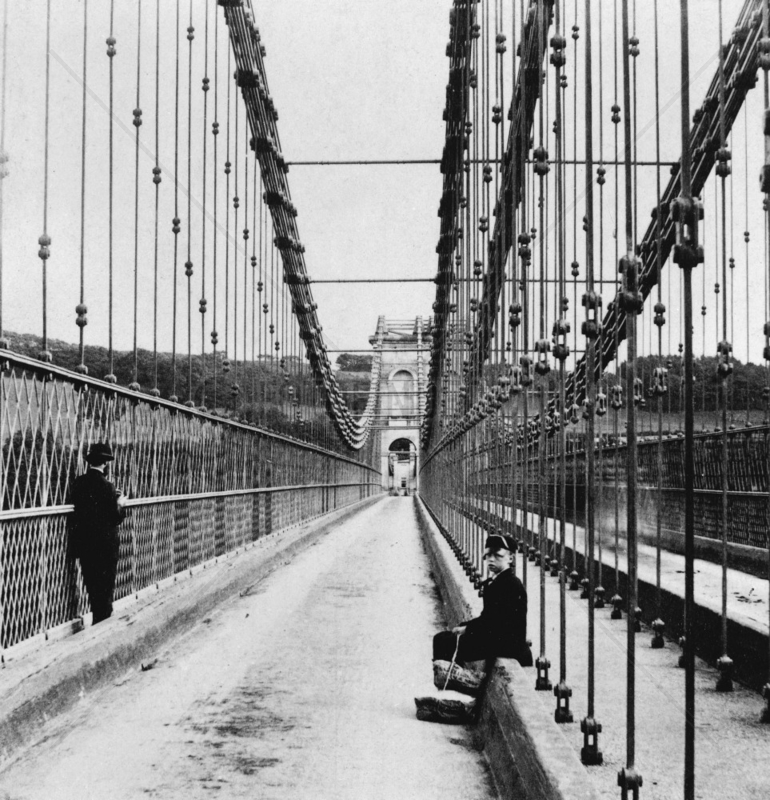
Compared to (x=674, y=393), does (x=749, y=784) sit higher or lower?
lower

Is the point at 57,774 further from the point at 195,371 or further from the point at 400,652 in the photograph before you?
the point at 195,371

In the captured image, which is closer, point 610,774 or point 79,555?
point 610,774

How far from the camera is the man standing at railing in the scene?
4.66 metres

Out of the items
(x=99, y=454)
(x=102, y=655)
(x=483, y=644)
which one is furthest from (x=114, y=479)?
(x=483, y=644)

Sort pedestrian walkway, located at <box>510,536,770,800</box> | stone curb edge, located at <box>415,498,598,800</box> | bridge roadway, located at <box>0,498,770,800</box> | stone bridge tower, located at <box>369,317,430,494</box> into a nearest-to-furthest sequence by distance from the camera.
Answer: stone curb edge, located at <box>415,498,598,800</box> → pedestrian walkway, located at <box>510,536,770,800</box> → bridge roadway, located at <box>0,498,770,800</box> → stone bridge tower, located at <box>369,317,430,494</box>

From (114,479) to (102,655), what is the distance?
45.8 inches

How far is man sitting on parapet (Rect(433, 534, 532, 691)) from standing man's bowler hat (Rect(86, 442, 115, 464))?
6.18 ft

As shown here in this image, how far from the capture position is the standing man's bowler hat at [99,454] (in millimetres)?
4836

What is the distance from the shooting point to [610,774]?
231cm

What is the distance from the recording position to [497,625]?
3.52 m

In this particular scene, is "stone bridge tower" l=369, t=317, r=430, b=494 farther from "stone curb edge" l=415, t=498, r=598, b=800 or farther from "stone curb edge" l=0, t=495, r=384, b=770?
"stone curb edge" l=415, t=498, r=598, b=800

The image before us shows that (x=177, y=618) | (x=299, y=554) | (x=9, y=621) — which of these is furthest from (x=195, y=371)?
(x=9, y=621)

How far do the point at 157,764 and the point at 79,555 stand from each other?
1698 millimetres

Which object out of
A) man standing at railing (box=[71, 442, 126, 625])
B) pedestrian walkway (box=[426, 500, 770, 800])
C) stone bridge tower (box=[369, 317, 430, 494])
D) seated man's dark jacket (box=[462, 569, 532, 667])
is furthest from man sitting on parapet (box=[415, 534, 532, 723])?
stone bridge tower (box=[369, 317, 430, 494])
